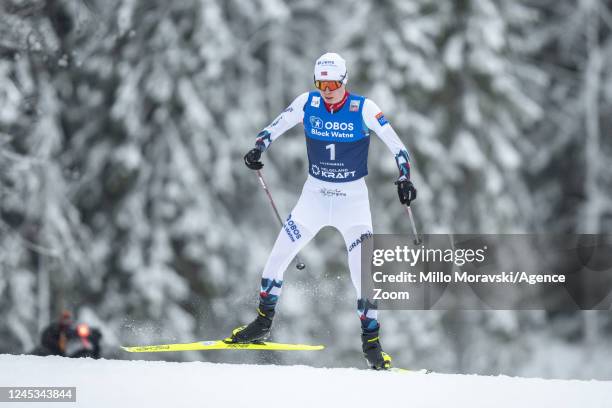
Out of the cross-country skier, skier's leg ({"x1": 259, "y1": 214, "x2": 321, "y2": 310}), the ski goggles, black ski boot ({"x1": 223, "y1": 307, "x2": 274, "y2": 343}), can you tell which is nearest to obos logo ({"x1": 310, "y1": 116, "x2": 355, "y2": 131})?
the cross-country skier

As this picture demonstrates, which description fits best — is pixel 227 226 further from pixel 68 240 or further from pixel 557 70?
pixel 557 70

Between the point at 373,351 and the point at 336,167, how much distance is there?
1.80 m

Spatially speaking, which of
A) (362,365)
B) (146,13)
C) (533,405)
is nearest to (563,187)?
(362,365)

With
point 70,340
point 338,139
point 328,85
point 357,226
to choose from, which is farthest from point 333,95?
point 70,340

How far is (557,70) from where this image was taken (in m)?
22.6

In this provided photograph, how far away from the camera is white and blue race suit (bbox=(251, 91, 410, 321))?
300 inches

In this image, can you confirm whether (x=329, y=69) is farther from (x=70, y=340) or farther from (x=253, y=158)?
(x=70, y=340)

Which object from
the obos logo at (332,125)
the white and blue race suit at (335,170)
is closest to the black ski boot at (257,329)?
the white and blue race suit at (335,170)

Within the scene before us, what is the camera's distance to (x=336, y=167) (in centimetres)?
769

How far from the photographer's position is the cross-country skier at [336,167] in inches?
299

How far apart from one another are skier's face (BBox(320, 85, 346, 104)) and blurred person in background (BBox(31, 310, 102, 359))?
363cm

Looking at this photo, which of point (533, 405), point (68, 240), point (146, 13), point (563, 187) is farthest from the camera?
point (563, 187)

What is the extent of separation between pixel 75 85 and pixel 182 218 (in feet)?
12.4

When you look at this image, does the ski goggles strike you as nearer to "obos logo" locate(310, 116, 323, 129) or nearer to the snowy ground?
"obos logo" locate(310, 116, 323, 129)
